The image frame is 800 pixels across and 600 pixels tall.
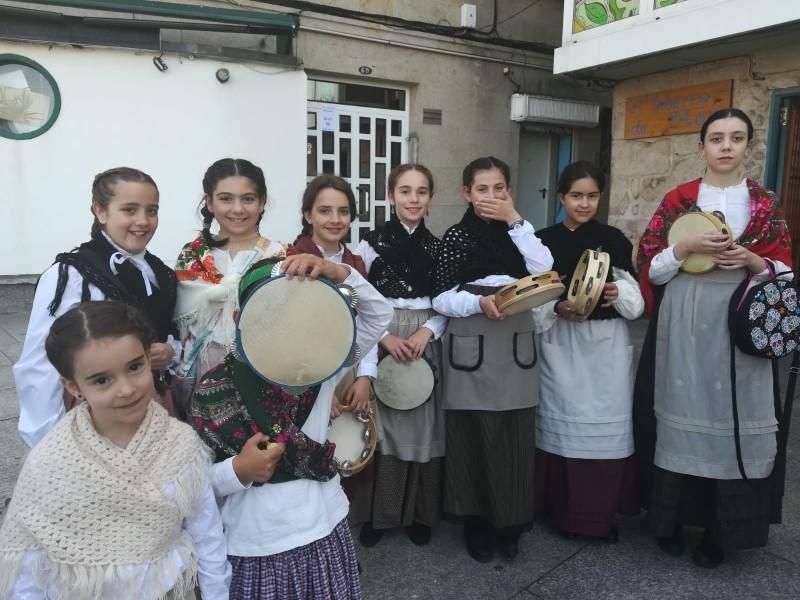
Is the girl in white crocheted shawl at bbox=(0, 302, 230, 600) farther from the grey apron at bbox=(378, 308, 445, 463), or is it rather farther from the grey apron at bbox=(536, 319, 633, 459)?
the grey apron at bbox=(536, 319, 633, 459)

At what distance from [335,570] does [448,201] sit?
279 inches

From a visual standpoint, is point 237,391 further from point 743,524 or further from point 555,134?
point 555,134

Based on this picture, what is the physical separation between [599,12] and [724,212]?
15.6 ft

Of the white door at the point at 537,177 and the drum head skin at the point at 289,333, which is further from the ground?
the white door at the point at 537,177

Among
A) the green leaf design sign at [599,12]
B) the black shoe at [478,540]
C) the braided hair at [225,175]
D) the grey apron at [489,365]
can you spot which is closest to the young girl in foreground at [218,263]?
the braided hair at [225,175]

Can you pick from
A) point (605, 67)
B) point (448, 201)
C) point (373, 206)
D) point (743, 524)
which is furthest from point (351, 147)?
point (743, 524)

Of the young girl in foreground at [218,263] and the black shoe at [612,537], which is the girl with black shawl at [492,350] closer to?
the black shoe at [612,537]

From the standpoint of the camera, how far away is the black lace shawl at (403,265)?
2.45 meters

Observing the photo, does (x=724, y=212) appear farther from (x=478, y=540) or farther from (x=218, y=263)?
(x=218, y=263)

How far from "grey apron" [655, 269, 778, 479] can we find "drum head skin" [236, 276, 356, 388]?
61.6 inches

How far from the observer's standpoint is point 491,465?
7.82ft

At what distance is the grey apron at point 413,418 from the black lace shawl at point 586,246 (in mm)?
587

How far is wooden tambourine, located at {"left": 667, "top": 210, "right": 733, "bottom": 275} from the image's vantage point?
2.20m

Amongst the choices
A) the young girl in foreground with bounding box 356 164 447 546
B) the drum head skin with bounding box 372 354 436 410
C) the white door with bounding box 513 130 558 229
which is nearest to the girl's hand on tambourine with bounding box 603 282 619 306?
the young girl in foreground with bounding box 356 164 447 546
